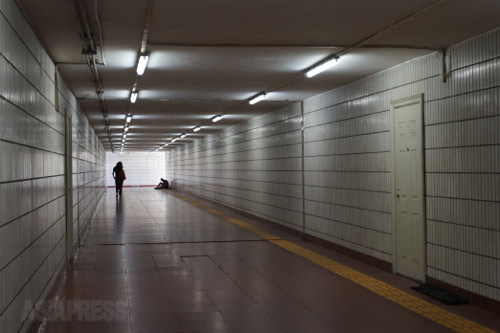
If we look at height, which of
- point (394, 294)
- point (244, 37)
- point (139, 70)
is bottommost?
point (394, 294)

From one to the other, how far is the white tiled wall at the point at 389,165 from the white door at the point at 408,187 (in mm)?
128

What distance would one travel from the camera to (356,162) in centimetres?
898

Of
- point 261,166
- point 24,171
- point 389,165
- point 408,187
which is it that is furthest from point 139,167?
point 24,171

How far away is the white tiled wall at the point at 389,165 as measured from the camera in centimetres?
578

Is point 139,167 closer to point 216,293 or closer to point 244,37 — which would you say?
point 216,293

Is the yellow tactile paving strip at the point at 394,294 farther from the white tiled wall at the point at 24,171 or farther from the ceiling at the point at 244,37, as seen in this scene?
the white tiled wall at the point at 24,171

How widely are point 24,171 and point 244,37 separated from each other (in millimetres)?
2779

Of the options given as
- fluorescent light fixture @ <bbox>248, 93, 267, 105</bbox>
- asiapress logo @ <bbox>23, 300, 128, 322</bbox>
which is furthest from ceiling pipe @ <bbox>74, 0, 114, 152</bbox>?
fluorescent light fixture @ <bbox>248, 93, 267, 105</bbox>

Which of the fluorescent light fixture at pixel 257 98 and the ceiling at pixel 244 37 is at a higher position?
the ceiling at pixel 244 37

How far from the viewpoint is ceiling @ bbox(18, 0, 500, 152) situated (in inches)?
195

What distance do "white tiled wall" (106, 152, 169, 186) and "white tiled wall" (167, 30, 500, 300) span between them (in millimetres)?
28788

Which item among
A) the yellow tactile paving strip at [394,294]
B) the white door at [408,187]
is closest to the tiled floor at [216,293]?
the yellow tactile paving strip at [394,294]

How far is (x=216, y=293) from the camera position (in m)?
6.42

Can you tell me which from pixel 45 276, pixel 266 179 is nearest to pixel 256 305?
pixel 45 276
